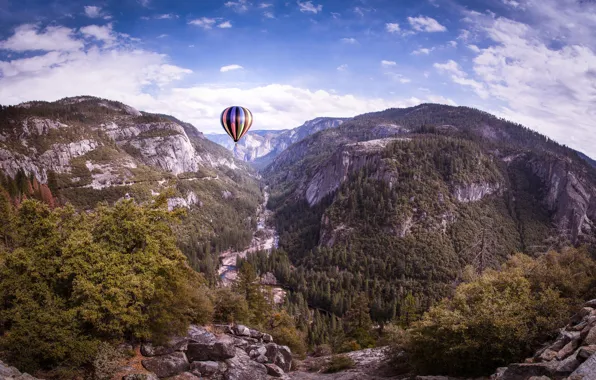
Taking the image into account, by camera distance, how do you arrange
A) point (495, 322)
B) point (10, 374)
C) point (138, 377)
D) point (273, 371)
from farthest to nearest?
point (273, 371) → point (495, 322) → point (138, 377) → point (10, 374)

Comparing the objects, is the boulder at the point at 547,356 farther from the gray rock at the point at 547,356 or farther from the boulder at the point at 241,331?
the boulder at the point at 241,331

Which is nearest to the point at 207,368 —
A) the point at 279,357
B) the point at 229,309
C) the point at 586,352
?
the point at 279,357

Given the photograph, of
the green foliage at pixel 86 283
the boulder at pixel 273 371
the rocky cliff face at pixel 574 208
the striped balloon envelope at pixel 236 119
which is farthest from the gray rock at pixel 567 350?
the rocky cliff face at pixel 574 208

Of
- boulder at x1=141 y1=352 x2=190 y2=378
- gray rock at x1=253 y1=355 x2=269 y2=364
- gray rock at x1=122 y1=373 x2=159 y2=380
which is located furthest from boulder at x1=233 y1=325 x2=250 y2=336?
gray rock at x1=122 y1=373 x2=159 y2=380

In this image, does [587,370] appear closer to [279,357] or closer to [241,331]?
[279,357]

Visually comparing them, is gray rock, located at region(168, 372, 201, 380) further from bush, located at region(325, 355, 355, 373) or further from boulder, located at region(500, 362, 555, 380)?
boulder, located at region(500, 362, 555, 380)

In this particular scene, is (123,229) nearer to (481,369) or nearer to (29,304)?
(29,304)
